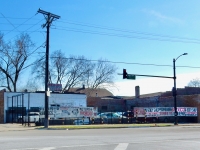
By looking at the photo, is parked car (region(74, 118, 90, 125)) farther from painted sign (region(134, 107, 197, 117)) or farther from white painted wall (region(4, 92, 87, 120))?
white painted wall (region(4, 92, 87, 120))

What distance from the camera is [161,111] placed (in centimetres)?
4575

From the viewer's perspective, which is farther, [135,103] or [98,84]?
[98,84]

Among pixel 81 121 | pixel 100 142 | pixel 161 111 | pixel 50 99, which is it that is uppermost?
pixel 50 99

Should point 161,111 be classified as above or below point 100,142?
above

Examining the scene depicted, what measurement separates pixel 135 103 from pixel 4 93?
2679 centimetres

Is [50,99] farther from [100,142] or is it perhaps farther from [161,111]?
[100,142]

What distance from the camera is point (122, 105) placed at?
68.2m

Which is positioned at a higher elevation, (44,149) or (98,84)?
(98,84)

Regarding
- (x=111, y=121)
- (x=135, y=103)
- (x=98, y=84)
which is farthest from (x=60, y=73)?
(x=111, y=121)

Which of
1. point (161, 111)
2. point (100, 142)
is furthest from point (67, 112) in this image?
point (100, 142)

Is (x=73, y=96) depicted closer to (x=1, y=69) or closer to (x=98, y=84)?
(x=1, y=69)

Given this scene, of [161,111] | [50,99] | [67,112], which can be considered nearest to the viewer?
[67,112]

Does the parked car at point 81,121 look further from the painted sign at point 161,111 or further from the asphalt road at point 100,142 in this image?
the asphalt road at point 100,142

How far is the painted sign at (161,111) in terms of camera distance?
4425 cm
